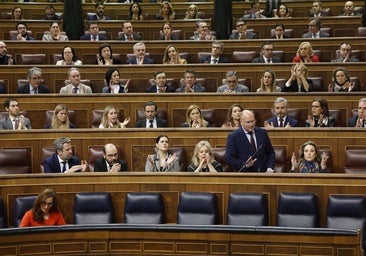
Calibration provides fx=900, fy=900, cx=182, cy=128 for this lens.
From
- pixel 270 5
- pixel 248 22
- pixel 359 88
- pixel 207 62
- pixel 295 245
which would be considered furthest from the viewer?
pixel 270 5

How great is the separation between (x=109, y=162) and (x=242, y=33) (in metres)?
4.17

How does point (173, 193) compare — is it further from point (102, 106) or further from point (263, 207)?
point (102, 106)

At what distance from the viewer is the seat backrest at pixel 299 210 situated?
6695 millimetres

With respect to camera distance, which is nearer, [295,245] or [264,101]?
[295,245]

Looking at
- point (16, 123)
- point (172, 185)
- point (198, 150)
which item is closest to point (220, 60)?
point (16, 123)

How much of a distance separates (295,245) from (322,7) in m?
8.22

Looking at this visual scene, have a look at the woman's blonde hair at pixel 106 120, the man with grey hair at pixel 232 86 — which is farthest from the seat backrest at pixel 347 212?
the man with grey hair at pixel 232 86

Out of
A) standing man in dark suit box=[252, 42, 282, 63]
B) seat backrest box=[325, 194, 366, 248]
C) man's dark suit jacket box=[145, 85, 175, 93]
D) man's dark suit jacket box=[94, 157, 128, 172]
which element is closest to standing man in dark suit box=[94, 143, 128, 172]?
man's dark suit jacket box=[94, 157, 128, 172]

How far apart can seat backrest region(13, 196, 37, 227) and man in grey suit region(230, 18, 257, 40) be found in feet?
16.1

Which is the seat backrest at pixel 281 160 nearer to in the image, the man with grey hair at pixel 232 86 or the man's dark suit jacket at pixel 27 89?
the man with grey hair at pixel 232 86

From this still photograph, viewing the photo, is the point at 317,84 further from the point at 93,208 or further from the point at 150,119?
the point at 93,208

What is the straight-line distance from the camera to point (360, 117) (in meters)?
8.15

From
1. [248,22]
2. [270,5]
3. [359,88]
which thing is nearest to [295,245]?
[359,88]

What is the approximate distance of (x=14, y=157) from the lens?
802 centimetres
